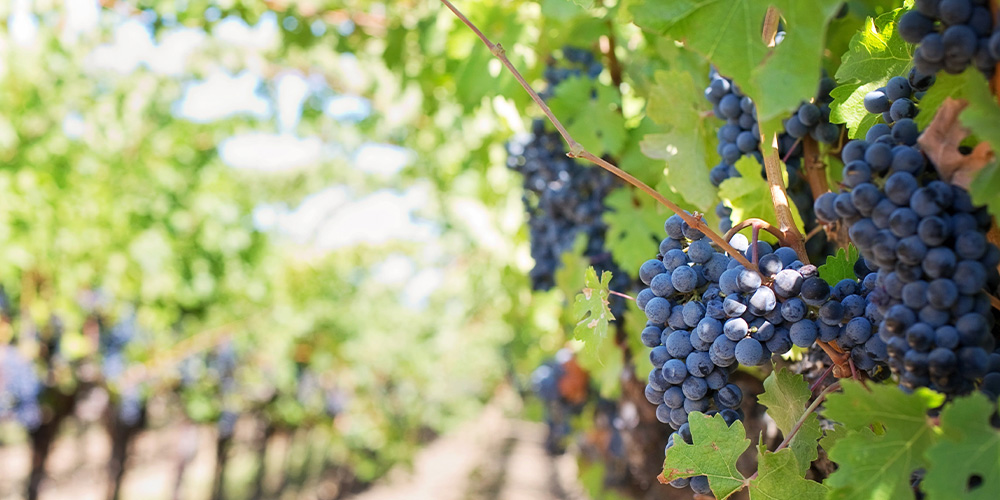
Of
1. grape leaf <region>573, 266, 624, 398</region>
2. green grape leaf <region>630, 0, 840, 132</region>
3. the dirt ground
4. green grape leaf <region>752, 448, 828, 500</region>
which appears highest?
green grape leaf <region>630, 0, 840, 132</region>

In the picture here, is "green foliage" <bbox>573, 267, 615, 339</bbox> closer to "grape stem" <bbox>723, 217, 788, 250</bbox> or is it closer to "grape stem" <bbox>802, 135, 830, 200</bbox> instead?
"grape stem" <bbox>723, 217, 788, 250</bbox>

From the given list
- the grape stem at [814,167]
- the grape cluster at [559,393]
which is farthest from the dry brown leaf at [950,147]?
the grape cluster at [559,393]

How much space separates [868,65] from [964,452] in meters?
0.58

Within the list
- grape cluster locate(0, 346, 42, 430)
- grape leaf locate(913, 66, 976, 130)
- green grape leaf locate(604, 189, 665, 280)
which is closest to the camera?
grape leaf locate(913, 66, 976, 130)

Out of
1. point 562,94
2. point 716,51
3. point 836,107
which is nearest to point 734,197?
point 836,107

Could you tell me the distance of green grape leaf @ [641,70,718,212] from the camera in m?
1.39

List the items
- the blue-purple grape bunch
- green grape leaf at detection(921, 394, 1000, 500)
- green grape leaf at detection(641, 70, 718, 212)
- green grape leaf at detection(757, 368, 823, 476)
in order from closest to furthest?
green grape leaf at detection(921, 394, 1000, 500), the blue-purple grape bunch, green grape leaf at detection(757, 368, 823, 476), green grape leaf at detection(641, 70, 718, 212)

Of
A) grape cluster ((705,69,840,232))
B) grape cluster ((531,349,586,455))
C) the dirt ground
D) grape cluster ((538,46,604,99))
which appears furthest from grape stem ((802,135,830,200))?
the dirt ground

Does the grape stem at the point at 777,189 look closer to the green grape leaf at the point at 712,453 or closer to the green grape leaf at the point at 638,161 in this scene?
the green grape leaf at the point at 712,453

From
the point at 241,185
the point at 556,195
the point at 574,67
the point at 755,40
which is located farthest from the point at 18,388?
the point at 755,40

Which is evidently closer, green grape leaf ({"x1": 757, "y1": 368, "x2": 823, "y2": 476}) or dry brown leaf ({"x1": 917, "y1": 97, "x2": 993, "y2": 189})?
dry brown leaf ({"x1": 917, "y1": 97, "x2": 993, "y2": 189})

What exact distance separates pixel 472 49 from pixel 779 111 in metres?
1.80

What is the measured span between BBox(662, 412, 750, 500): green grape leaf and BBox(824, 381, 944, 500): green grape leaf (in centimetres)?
20

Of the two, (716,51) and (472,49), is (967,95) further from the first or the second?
(472,49)
